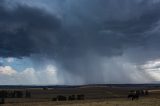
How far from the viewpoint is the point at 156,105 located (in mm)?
51219

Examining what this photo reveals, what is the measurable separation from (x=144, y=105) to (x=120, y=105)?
3977 mm

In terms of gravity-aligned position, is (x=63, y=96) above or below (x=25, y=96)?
below

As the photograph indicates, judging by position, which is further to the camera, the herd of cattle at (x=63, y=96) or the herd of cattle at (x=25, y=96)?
the herd of cattle at (x=25, y=96)

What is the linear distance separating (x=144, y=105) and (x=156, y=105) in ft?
6.85

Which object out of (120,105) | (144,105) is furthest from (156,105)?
(120,105)

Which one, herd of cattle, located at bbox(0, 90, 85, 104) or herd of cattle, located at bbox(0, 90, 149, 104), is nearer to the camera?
herd of cattle, located at bbox(0, 90, 149, 104)

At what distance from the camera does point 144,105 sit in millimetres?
50938

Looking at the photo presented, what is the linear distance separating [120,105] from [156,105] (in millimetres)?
5979

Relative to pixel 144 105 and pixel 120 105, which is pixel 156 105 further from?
pixel 120 105

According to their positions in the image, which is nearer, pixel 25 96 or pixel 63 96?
pixel 63 96
